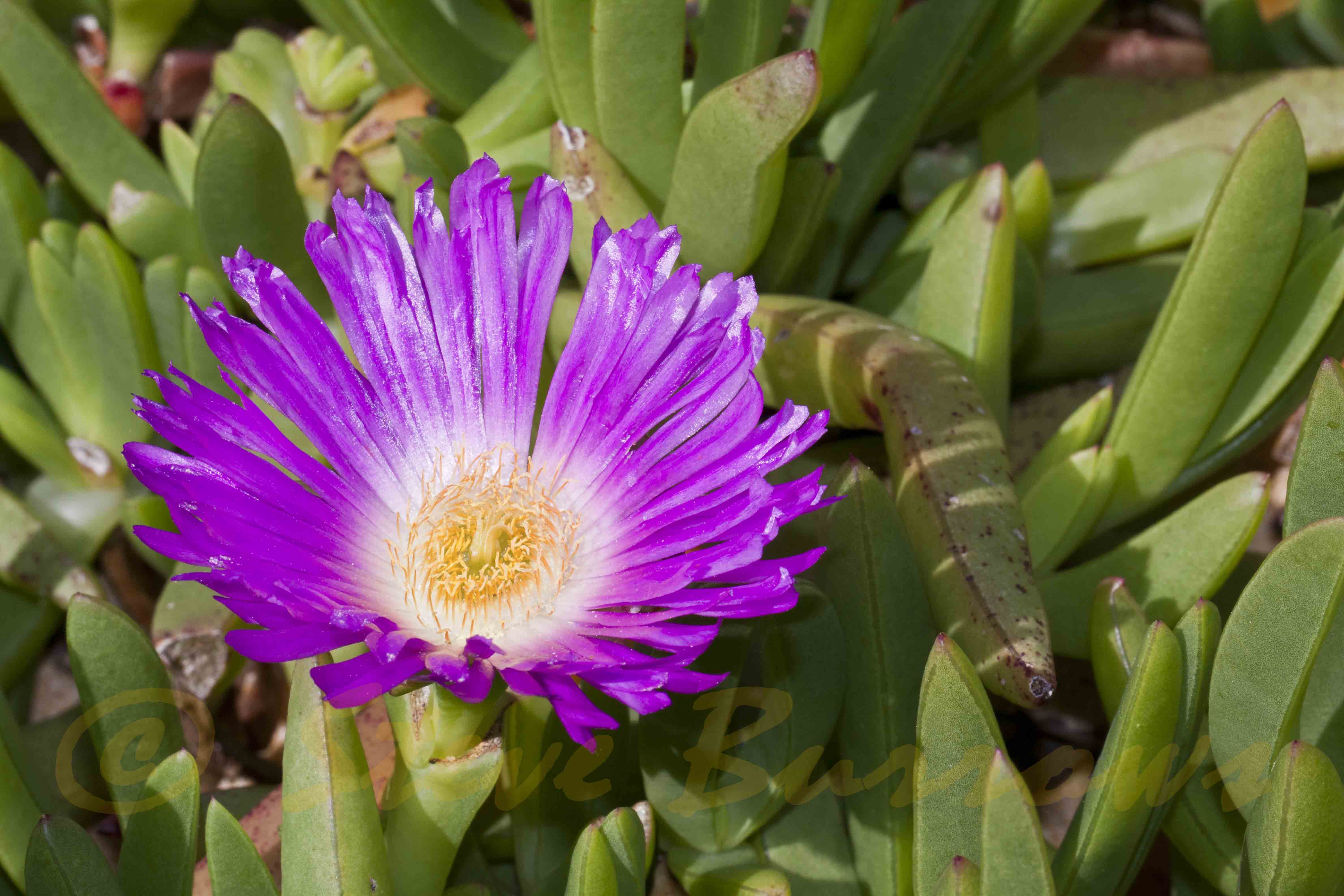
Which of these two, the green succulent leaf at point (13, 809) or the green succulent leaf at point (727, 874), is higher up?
the green succulent leaf at point (13, 809)

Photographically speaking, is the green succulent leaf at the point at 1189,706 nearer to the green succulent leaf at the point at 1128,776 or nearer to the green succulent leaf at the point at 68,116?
the green succulent leaf at the point at 1128,776

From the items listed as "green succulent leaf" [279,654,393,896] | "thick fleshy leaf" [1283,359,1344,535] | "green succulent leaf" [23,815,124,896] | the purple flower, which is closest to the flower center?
the purple flower

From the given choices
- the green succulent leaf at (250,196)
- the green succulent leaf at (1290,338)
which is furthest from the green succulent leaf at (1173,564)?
the green succulent leaf at (250,196)

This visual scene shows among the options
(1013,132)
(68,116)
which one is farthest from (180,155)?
(1013,132)

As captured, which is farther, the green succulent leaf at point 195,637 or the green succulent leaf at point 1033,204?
the green succulent leaf at point 1033,204

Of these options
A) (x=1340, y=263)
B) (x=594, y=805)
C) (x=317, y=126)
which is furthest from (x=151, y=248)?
(x=1340, y=263)
